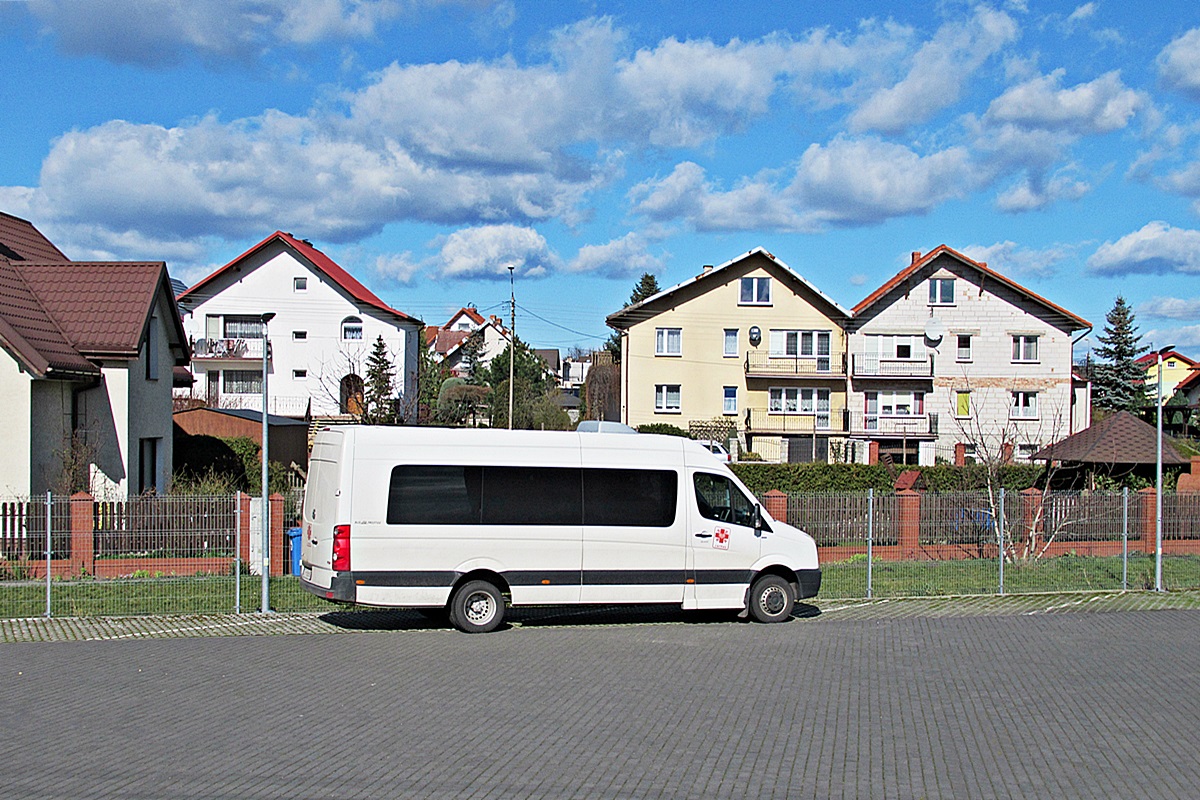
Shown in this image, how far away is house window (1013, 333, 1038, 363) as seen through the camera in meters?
52.9

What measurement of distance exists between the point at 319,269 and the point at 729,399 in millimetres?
22433

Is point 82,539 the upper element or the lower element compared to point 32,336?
lower

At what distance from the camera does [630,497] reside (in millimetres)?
14078

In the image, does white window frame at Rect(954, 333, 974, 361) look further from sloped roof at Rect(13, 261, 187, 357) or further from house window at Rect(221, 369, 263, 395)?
Result: sloped roof at Rect(13, 261, 187, 357)

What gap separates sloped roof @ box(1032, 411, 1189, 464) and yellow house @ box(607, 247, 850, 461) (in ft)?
70.4

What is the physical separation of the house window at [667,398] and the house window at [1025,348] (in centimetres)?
1607

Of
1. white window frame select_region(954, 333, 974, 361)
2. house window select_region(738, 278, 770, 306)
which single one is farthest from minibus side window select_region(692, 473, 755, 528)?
white window frame select_region(954, 333, 974, 361)

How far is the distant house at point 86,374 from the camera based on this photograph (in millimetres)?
21531

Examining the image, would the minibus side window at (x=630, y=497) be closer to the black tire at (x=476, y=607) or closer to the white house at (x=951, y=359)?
the black tire at (x=476, y=607)

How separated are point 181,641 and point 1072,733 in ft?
31.6

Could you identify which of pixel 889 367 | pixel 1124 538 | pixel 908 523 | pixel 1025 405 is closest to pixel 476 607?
pixel 908 523

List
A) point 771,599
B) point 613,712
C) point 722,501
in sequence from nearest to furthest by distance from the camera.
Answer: point 613,712 → point 722,501 → point 771,599

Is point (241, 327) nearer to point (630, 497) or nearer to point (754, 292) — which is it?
point (754, 292)

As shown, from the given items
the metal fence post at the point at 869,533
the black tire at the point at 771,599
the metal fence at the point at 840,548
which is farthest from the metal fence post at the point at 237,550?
the metal fence post at the point at 869,533
